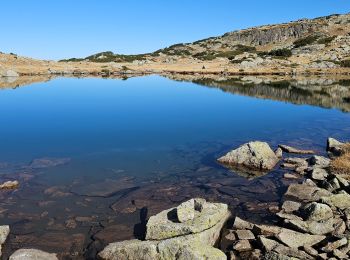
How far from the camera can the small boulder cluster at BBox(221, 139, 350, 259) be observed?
15789mm

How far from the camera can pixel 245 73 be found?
12400cm

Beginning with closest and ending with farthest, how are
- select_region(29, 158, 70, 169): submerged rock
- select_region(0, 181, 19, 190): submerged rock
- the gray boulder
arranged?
the gray boulder
select_region(0, 181, 19, 190): submerged rock
select_region(29, 158, 70, 169): submerged rock

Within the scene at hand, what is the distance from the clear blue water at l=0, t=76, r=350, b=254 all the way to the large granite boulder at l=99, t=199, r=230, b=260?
1957mm

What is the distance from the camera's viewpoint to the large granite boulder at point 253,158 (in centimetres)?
2864

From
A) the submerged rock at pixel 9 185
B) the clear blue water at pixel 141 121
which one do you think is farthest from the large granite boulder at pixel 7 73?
the submerged rock at pixel 9 185

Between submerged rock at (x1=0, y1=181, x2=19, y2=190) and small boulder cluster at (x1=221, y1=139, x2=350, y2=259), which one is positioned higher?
small boulder cluster at (x1=221, y1=139, x2=350, y2=259)

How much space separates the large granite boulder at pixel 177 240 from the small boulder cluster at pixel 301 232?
116 centimetres

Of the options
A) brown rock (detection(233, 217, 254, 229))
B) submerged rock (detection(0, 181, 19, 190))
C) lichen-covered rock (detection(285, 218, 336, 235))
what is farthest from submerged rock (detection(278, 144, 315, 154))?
submerged rock (detection(0, 181, 19, 190))

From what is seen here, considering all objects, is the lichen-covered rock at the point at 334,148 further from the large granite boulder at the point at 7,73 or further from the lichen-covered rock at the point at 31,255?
the large granite boulder at the point at 7,73

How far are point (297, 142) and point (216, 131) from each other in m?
8.83

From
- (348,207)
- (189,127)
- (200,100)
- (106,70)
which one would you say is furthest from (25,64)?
(348,207)

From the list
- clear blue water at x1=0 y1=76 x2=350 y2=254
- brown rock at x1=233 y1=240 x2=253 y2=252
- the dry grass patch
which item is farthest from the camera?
the dry grass patch

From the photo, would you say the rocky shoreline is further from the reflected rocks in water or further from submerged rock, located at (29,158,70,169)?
the reflected rocks in water

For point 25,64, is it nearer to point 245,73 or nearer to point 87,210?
point 245,73
